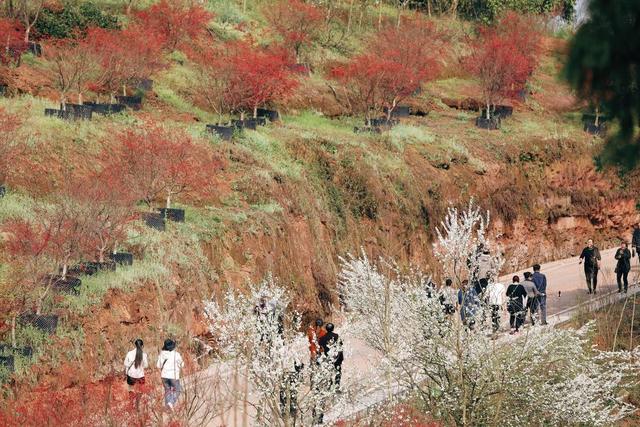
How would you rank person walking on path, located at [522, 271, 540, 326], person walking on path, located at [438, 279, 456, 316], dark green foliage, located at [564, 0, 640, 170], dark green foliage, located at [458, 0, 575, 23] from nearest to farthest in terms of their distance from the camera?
dark green foliage, located at [564, 0, 640, 170]
person walking on path, located at [438, 279, 456, 316]
person walking on path, located at [522, 271, 540, 326]
dark green foliage, located at [458, 0, 575, 23]

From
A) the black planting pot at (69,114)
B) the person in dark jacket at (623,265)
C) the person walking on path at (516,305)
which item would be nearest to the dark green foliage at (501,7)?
the person in dark jacket at (623,265)

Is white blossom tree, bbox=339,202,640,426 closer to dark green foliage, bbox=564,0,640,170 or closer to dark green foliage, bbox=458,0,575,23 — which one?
dark green foliage, bbox=564,0,640,170

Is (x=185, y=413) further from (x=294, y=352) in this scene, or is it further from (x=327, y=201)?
(x=327, y=201)

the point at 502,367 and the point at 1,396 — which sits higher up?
the point at 502,367

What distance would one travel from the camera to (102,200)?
23734mm

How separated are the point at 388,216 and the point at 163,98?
7.85 metres

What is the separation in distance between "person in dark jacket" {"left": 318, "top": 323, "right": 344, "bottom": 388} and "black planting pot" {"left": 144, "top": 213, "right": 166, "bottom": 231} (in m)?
8.18

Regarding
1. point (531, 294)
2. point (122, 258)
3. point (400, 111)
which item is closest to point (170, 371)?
point (122, 258)

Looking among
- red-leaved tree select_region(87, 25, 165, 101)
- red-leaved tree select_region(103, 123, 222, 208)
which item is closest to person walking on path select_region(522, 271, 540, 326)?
red-leaved tree select_region(103, 123, 222, 208)

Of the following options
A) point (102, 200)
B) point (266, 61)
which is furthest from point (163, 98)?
point (102, 200)

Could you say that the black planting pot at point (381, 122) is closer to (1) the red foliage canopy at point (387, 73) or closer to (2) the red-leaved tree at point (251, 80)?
(1) the red foliage canopy at point (387, 73)

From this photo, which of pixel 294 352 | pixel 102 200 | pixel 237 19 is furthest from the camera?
pixel 237 19

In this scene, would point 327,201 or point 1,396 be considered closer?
point 1,396

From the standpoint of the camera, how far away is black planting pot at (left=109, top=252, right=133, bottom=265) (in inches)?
960
